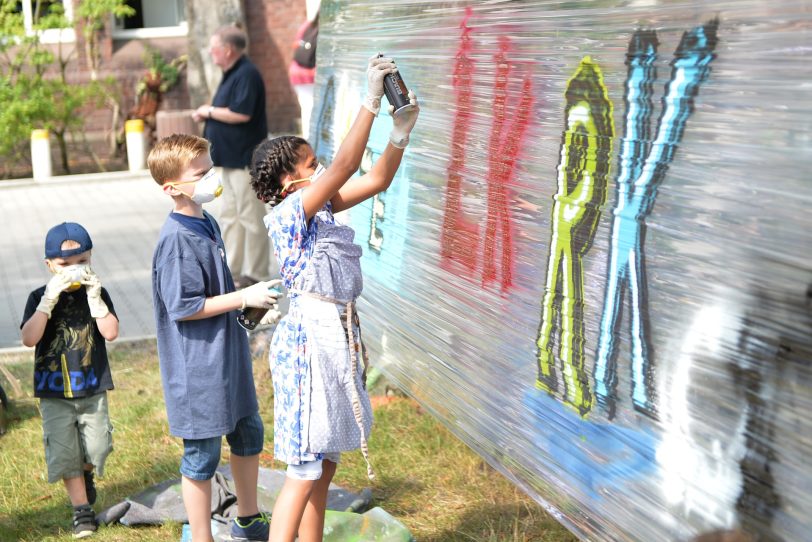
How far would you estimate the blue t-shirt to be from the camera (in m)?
3.57

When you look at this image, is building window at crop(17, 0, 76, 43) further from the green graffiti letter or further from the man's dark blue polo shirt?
the green graffiti letter

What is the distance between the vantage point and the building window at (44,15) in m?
17.8

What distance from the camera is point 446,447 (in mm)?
4801

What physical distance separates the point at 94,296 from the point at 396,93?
1.66 metres

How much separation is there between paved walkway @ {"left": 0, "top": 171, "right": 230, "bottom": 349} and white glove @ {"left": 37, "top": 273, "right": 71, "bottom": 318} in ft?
9.80

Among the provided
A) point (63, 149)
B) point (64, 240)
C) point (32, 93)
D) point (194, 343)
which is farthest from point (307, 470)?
point (63, 149)

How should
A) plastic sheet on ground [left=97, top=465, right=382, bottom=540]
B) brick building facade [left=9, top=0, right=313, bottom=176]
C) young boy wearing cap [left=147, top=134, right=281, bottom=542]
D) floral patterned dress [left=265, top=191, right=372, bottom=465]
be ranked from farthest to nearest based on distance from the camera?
brick building facade [left=9, top=0, right=313, bottom=176] → plastic sheet on ground [left=97, top=465, right=382, bottom=540] → young boy wearing cap [left=147, top=134, right=281, bottom=542] → floral patterned dress [left=265, top=191, right=372, bottom=465]

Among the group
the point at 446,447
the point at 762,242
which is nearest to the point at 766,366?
the point at 762,242

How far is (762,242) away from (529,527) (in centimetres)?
188

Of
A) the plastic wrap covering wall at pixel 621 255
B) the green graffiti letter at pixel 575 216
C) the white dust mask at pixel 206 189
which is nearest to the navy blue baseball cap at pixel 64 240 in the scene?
the white dust mask at pixel 206 189

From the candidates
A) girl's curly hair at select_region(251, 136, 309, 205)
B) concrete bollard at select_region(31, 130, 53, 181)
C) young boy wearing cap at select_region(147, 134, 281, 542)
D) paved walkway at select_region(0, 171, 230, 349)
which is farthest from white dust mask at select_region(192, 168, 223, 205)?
concrete bollard at select_region(31, 130, 53, 181)

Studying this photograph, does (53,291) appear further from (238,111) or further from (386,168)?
(238,111)

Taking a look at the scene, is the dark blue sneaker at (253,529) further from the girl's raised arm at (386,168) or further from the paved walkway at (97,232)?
the paved walkway at (97,232)

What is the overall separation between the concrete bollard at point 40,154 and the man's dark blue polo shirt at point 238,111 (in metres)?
8.97
